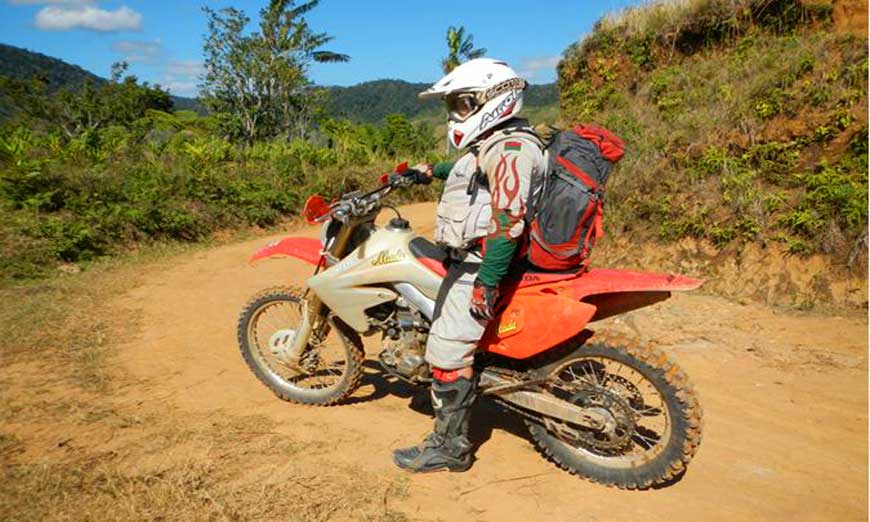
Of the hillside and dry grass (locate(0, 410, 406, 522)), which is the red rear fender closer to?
dry grass (locate(0, 410, 406, 522))

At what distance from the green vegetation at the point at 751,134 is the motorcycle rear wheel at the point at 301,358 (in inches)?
222

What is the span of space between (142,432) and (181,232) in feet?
25.5

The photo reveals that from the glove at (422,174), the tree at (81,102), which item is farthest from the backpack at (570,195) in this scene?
the tree at (81,102)

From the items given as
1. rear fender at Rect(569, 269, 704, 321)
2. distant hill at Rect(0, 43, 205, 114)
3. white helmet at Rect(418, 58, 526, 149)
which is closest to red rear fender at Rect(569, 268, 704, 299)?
rear fender at Rect(569, 269, 704, 321)

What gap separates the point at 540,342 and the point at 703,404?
78.3 inches

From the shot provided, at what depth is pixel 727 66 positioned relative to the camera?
10.5 metres

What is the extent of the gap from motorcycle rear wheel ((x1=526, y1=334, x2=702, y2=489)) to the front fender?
1.76 m

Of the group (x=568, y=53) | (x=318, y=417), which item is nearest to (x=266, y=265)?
(x=318, y=417)

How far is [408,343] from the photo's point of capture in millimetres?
3703

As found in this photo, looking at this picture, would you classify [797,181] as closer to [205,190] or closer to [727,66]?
[727,66]

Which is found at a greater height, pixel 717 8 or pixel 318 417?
pixel 717 8

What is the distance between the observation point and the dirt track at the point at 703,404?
3.21 metres

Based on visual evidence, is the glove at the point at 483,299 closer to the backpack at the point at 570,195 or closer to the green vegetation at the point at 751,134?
the backpack at the point at 570,195

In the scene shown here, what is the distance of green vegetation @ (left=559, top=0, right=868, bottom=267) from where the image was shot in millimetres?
7246
